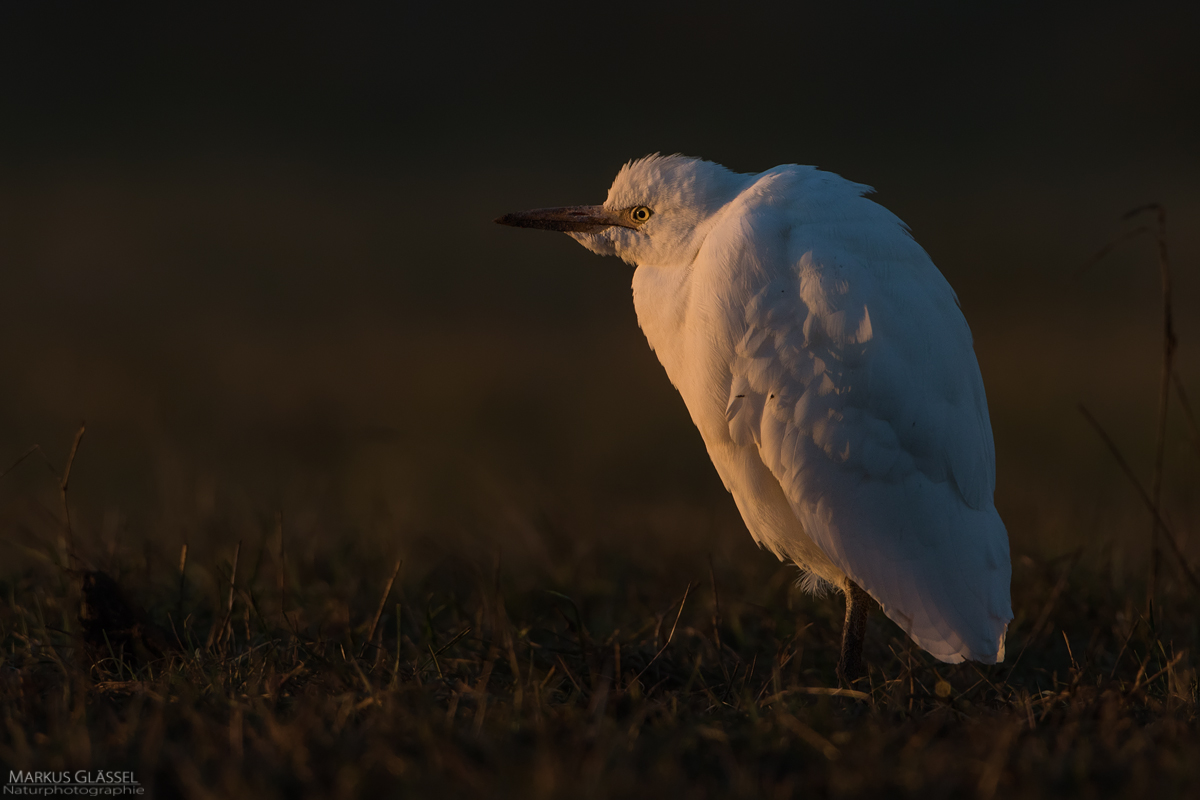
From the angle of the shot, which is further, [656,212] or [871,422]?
[656,212]

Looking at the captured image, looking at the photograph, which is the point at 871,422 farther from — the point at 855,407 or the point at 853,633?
the point at 853,633

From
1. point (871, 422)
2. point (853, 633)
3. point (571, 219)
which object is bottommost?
point (853, 633)

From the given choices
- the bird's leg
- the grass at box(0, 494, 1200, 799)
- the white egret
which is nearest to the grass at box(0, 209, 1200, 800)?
the grass at box(0, 494, 1200, 799)

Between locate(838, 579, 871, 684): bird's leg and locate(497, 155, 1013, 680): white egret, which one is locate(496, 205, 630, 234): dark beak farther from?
locate(838, 579, 871, 684): bird's leg

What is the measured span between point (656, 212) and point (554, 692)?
187 centimetres

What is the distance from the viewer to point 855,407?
329cm

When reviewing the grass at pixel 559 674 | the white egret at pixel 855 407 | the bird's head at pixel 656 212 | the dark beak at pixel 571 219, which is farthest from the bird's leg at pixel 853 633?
the dark beak at pixel 571 219

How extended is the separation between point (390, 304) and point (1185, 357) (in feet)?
33.0

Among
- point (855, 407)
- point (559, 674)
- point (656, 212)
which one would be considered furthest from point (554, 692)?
point (656, 212)

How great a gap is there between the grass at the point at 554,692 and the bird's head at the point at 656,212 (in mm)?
1401

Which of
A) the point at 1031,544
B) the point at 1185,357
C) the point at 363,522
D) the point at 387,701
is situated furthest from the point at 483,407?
the point at 387,701

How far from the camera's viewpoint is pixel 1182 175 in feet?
68.2

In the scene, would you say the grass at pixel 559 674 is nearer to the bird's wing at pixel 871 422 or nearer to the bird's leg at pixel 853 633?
the bird's leg at pixel 853 633

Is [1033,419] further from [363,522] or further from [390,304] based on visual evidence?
[390,304]
